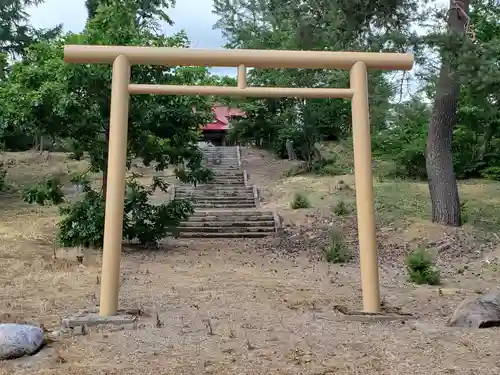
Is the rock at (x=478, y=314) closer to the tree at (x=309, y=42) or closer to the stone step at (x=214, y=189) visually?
the tree at (x=309, y=42)

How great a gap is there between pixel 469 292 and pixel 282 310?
3024mm

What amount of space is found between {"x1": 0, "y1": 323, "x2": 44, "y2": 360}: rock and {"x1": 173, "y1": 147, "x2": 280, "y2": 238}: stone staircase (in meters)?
9.79

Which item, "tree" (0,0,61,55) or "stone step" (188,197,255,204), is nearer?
"stone step" (188,197,255,204)

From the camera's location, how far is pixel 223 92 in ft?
20.2

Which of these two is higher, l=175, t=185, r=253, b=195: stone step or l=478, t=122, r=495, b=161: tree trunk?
l=478, t=122, r=495, b=161: tree trunk

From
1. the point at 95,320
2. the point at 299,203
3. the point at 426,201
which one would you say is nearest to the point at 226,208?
the point at 299,203

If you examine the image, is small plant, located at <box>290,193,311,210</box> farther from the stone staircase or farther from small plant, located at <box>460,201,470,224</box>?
small plant, located at <box>460,201,470,224</box>

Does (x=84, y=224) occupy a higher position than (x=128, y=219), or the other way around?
(x=128, y=219)

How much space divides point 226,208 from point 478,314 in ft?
41.4

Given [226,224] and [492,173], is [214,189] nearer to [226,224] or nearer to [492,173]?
[226,224]

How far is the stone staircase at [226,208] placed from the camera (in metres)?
14.9

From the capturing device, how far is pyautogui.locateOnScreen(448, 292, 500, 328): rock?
548cm

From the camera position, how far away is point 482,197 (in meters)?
15.4


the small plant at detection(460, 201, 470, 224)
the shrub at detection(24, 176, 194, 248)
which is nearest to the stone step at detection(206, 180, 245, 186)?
the small plant at detection(460, 201, 470, 224)
